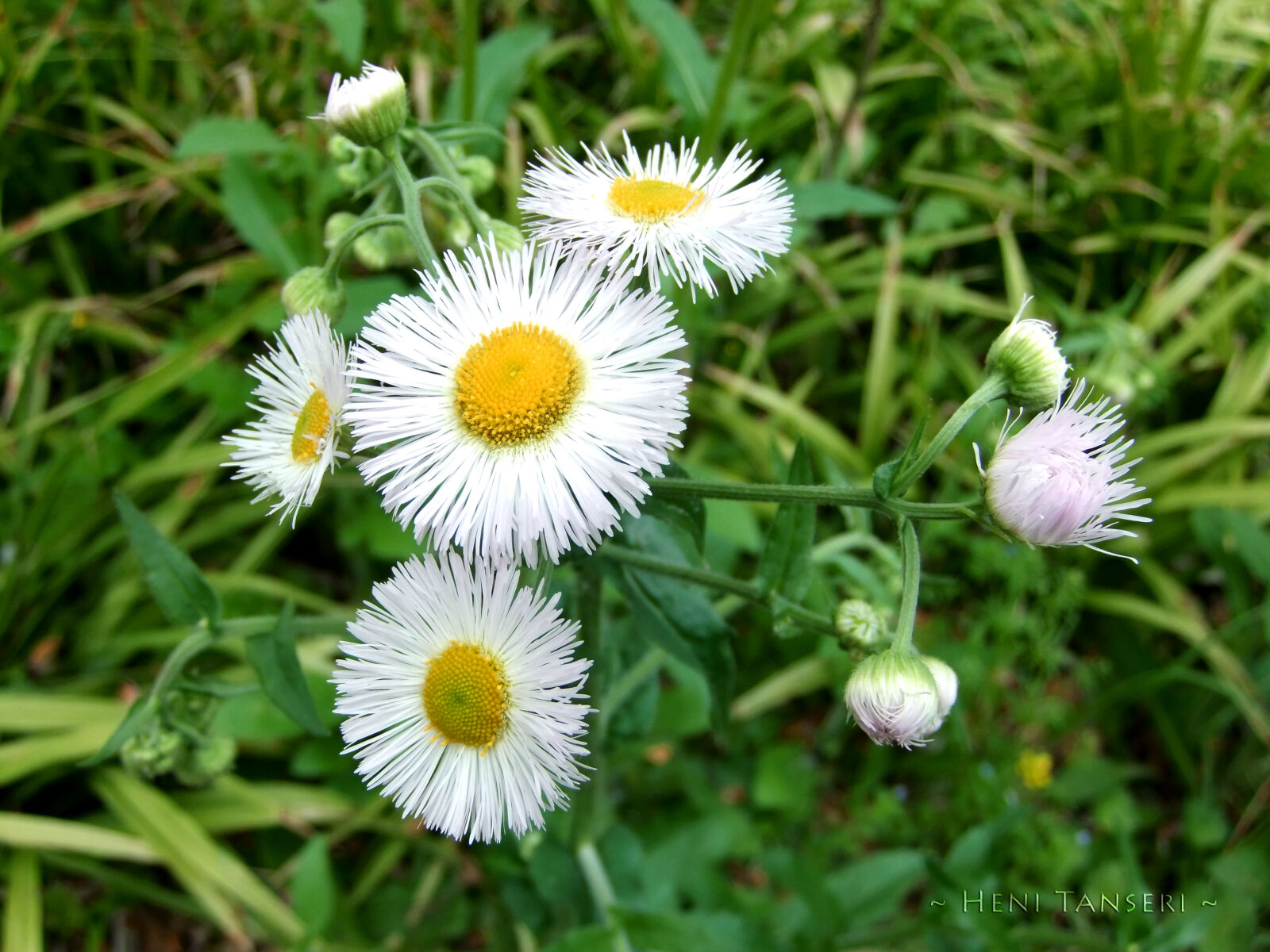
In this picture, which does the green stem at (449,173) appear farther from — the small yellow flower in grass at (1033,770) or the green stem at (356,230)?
the small yellow flower in grass at (1033,770)

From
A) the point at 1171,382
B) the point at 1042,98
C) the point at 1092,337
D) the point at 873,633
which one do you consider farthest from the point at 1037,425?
the point at 1042,98

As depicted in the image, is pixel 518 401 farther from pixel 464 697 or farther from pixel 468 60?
pixel 468 60

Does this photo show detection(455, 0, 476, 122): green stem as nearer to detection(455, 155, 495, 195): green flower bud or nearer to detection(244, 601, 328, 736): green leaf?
detection(455, 155, 495, 195): green flower bud

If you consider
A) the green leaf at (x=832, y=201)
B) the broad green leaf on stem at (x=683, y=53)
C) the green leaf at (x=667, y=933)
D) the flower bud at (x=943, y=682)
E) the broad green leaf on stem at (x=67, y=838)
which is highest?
the broad green leaf on stem at (x=683, y=53)

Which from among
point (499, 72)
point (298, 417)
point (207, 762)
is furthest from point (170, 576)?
point (499, 72)

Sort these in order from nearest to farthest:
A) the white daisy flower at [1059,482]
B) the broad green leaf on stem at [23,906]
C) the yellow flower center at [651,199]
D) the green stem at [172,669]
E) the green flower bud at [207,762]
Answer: the white daisy flower at [1059,482] → the yellow flower center at [651,199] → the green stem at [172,669] → the green flower bud at [207,762] → the broad green leaf on stem at [23,906]

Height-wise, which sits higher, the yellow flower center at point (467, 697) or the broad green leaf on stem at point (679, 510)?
the broad green leaf on stem at point (679, 510)

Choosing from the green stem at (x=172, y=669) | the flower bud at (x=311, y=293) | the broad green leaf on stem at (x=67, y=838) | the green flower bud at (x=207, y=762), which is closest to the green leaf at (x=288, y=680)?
the green stem at (x=172, y=669)
